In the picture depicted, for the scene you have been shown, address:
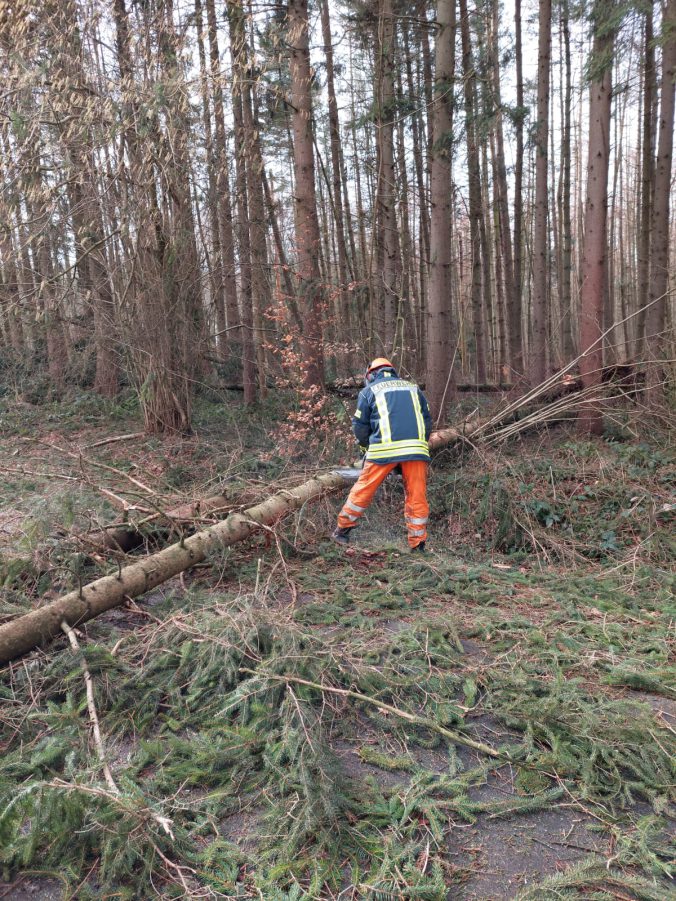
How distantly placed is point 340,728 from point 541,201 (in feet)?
37.3

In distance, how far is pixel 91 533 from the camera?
461 centimetres

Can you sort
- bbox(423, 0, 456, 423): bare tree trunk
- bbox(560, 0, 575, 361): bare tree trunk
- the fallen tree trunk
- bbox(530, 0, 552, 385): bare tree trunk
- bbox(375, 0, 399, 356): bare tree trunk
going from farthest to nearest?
1. bbox(560, 0, 575, 361): bare tree trunk
2. bbox(530, 0, 552, 385): bare tree trunk
3. bbox(375, 0, 399, 356): bare tree trunk
4. bbox(423, 0, 456, 423): bare tree trunk
5. the fallen tree trunk

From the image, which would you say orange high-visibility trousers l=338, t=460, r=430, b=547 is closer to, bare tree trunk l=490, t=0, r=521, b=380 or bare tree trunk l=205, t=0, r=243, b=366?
bare tree trunk l=205, t=0, r=243, b=366

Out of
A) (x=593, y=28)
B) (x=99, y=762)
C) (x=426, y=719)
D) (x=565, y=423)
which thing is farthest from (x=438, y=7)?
(x=99, y=762)

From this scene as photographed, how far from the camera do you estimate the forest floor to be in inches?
81.7

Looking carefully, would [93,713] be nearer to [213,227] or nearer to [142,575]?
[142,575]

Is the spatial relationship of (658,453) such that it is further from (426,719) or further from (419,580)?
(426,719)

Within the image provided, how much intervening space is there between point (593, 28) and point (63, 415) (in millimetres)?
10685

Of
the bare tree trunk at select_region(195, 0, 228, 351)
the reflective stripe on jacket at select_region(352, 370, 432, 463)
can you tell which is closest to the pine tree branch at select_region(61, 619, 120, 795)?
the reflective stripe on jacket at select_region(352, 370, 432, 463)

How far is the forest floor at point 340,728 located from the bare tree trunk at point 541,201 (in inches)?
232

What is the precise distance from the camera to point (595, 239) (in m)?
8.40

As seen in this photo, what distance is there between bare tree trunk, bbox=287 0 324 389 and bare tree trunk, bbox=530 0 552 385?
155 inches

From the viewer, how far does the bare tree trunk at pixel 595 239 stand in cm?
807

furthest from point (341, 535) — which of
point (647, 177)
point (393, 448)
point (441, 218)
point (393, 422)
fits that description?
point (647, 177)
